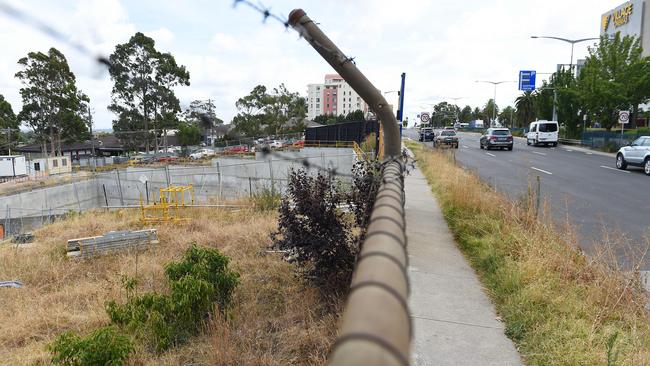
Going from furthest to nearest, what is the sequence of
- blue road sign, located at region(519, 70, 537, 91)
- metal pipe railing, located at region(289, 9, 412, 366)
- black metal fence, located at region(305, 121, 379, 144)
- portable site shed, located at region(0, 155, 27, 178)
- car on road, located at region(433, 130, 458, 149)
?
blue road sign, located at region(519, 70, 537, 91), portable site shed, located at region(0, 155, 27, 178), car on road, located at region(433, 130, 458, 149), black metal fence, located at region(305, 121, 379, 144), metal pipe railing, located at region(289, 9, 412, 366)

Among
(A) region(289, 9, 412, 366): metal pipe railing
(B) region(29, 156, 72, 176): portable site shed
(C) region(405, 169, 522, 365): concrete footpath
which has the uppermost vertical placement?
(A) region(289, 9, 412, 366): metal pipe railing

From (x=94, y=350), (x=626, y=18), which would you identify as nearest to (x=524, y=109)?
(x=626, y=18)

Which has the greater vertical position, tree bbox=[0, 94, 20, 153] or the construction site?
tree bbox=[0, 94, 20, 153]

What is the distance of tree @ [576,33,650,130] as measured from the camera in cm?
3067

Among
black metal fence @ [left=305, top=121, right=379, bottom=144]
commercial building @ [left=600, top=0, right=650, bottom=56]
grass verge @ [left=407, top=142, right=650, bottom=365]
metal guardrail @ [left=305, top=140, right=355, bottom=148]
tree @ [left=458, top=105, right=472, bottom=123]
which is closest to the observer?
grass verge @ [left=407, top=142, right=650, bottom=365]

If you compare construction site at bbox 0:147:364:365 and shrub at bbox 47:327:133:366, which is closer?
shrub at bbox 47:327:133:366

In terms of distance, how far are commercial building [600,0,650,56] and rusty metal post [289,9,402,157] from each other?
51683 mm

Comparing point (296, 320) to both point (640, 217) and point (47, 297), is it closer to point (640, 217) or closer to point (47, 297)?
point (47, 297)

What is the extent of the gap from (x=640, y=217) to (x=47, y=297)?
12.4m

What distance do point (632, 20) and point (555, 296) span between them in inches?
2425

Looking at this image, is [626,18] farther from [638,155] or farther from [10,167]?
[10,167]

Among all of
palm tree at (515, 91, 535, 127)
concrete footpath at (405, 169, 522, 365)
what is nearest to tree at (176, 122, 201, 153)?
concrete footpath at (405, 169, 522, 365)

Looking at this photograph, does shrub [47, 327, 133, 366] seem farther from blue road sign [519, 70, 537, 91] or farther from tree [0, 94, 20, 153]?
tree [0, 94, 20, 153]

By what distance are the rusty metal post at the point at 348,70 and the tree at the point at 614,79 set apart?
31657mm
